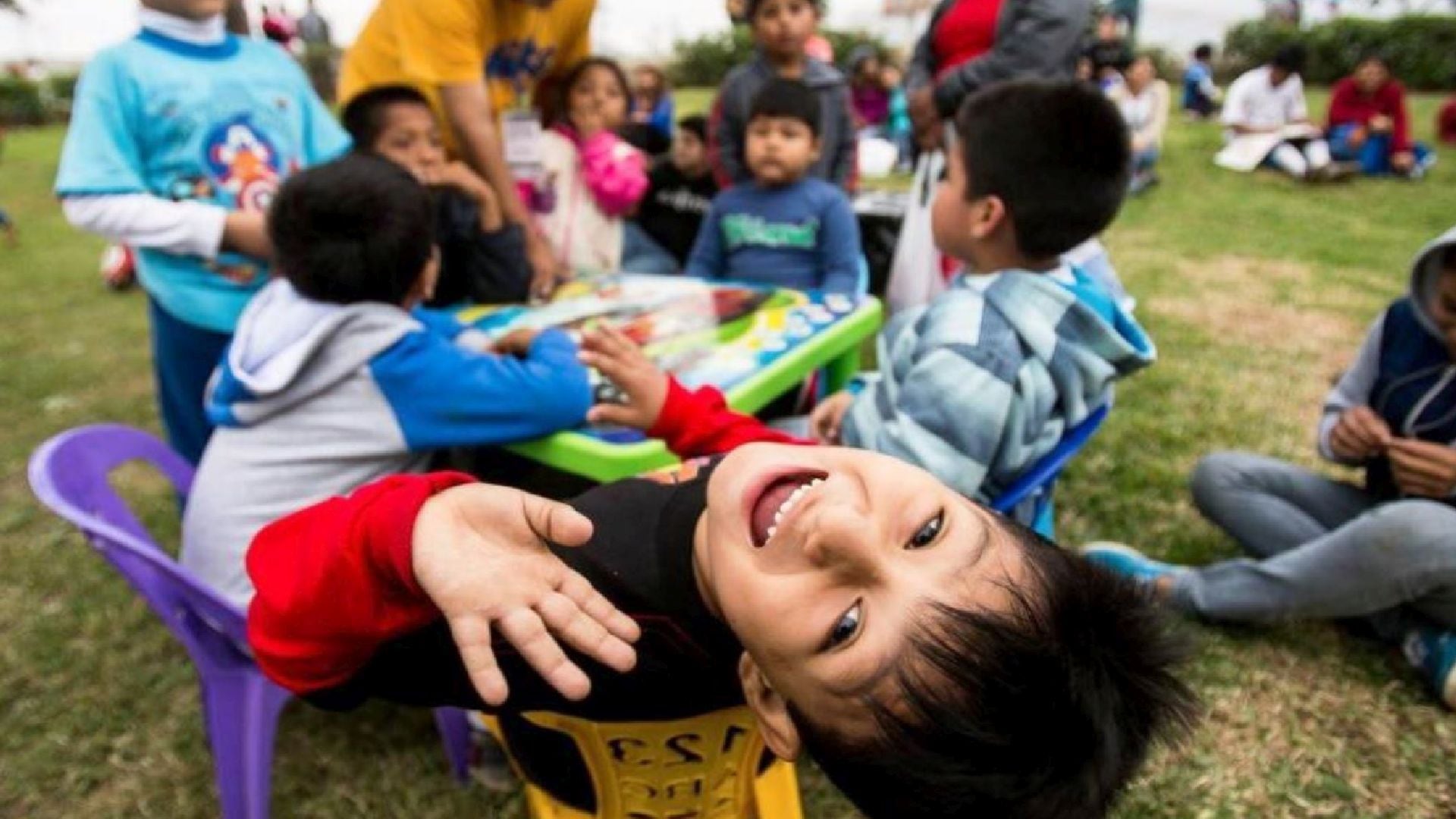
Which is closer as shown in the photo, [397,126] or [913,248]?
[397,126]

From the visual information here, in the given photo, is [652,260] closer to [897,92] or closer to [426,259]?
[426,259]

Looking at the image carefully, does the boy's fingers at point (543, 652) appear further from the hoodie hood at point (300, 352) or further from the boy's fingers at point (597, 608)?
the hoodie hood at point (300, 352)

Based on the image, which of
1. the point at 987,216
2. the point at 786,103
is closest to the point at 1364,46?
the point at 786,103

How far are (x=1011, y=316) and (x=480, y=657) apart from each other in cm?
111

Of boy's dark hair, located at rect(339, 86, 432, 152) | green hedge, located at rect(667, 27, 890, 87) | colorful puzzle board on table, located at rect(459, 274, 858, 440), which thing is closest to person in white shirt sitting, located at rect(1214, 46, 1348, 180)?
colorful puzzle board on table, located at rect(459, 274, 858, 440)

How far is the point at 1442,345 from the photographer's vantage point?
1.95 m

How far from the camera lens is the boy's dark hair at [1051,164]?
5.32 ft

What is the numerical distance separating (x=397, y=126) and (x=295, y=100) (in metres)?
0.25

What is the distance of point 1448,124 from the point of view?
997cm

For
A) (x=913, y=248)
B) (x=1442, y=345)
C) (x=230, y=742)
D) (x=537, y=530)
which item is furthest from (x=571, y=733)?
(x=913, y=248)

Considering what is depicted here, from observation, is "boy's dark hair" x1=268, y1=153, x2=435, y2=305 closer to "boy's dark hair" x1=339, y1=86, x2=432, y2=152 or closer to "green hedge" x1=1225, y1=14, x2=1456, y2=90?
"boy's dark hair" x1=339, y1=86, x2=432, y2=152

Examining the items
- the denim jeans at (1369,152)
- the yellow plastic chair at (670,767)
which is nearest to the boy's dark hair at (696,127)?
the yellow plastic chair at (670,767)

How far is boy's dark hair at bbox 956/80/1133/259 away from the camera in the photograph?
1620mm

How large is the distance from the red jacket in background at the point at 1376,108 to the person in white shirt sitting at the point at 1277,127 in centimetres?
27
